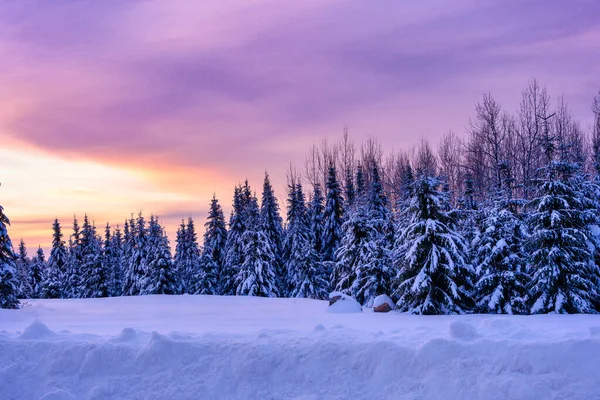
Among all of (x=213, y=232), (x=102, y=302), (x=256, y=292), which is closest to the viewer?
(x=102, y=302)

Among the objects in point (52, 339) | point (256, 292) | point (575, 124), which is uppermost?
point (575, 124)

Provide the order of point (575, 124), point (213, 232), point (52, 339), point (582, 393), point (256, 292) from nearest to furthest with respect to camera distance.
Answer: point (582, 393), point (52, 339), point (256, 292), point (213, 232), point (575, 124)

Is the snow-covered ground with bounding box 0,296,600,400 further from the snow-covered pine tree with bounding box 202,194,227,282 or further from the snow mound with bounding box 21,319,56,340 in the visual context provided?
the snow-covered pine tree with bounding box 202,194,227,282

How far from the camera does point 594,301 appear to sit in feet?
50.4

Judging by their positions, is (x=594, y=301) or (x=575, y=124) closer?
(x=594, y=301)

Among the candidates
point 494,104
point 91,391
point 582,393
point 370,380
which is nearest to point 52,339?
point 91,391

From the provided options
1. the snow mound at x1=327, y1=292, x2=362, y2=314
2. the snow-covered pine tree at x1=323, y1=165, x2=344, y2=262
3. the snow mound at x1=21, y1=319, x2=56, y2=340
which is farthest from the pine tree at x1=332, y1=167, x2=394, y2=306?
the snow-covered pine tree at x1=323, y1=165, x2=344, y2=262

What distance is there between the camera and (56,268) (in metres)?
46.2

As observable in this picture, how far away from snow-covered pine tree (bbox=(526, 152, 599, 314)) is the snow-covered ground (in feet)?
25.1

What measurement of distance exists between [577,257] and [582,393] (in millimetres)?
10509

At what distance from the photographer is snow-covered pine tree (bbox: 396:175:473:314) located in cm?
1468

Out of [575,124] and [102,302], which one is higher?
[575,124]

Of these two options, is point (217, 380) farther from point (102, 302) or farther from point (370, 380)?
point (102, 302)

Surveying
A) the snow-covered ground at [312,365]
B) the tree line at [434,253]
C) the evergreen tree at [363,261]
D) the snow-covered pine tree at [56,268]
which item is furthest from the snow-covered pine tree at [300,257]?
the snow-covered ground at [312,365]
